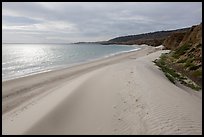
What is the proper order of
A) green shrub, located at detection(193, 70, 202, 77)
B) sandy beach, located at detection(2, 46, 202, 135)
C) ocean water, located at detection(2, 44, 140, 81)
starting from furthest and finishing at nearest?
1. ocean water, located at detection(2, 44, 140, 81)
2. green shrub, located at detection(193, 70, 202, 77)
3. sandy beach, located at detection(2, 46, 202, 135)

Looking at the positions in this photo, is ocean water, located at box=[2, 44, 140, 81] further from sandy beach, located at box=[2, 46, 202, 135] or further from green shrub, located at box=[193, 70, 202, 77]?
green shrub, located at box=[193, 70, 202, 77]

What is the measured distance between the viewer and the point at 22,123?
10398mm

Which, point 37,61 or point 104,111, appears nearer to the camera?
point 104,111

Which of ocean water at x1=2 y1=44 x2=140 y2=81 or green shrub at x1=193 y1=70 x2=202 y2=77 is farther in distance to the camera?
ocean water at x1=2 y1=44 x2=140 y2=81

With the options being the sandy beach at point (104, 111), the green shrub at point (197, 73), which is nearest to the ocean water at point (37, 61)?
the sandy beach at point (104, 111)

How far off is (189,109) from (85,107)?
427 cm

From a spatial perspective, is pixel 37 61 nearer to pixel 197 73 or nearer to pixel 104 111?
pixel 197 73

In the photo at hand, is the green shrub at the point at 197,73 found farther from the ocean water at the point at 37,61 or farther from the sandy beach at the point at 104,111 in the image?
the ocean water at the point at 37,61

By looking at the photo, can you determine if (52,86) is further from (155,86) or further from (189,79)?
(189,79)

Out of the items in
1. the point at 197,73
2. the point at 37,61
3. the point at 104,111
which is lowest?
the point at 37,61

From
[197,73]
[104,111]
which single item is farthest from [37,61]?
[104,111]

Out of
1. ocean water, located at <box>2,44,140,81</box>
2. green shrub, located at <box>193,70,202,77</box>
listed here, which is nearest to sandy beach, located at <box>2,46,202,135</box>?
green shrub, located at <box>193,70,202,77</box>

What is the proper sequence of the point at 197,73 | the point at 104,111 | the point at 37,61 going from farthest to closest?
the point at 37,61 < the point at 197,73 < the point at 104,111

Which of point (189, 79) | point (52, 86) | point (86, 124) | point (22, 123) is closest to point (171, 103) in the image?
point (86, 124)
